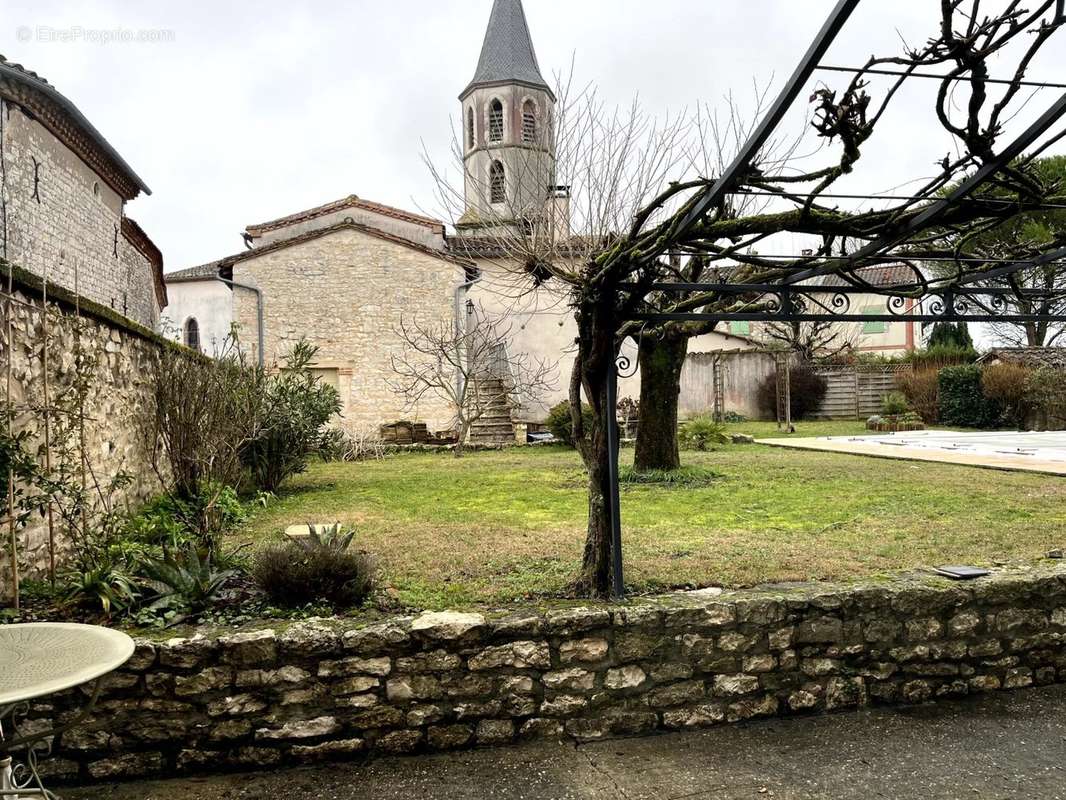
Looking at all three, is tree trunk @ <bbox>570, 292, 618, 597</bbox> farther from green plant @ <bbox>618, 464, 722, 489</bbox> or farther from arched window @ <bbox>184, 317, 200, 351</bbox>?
arched window @ <bbox>184, 317, 200, 351</bbox>

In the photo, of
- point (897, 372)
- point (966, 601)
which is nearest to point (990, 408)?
point (897, 372)

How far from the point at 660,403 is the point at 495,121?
24.5 meters

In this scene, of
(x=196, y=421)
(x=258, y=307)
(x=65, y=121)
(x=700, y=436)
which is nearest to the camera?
(x=196, y=421)

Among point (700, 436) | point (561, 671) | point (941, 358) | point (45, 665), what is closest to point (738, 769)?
point (561, 671)

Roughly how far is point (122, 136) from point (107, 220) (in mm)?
1880

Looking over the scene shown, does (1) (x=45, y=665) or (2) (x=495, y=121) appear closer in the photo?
(1) (x=45, y=665)

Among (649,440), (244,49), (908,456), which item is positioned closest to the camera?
(244,49)

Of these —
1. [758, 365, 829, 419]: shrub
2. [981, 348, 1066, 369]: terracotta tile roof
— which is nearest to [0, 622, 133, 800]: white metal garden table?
[981, 348, 1066, 369]: terracotta tile roof

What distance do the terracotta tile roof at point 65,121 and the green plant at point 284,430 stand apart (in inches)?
166

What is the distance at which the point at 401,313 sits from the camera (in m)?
18.2

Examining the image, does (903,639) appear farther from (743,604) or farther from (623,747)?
(623,747)

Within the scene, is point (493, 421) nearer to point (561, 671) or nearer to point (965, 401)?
point (965, 401)

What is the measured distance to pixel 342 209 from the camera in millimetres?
19797

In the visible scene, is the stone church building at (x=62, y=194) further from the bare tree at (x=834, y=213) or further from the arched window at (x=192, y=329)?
the arched window at (x=192, y=329)
